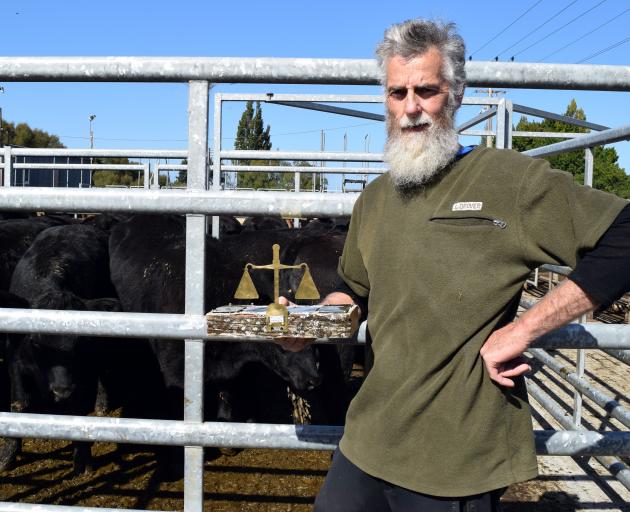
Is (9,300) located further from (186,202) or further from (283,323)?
(283,323)

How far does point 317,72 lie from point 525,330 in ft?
3.11

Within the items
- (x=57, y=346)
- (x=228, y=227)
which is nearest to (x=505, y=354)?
(x=57, y=346)

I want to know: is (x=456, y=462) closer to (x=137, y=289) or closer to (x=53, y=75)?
(x=53, y=75)

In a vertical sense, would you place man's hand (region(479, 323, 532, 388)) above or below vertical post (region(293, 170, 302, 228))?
below

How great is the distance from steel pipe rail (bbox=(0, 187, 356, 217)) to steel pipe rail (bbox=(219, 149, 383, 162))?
17.7 ft

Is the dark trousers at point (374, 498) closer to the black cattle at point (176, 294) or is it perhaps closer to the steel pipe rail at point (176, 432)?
the steel pipe rail at point (176, 432)

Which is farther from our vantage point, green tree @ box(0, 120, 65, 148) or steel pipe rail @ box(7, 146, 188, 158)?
green tree @ box(0, 120, 65, 148)

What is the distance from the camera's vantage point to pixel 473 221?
5.41ft

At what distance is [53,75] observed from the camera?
2033mm

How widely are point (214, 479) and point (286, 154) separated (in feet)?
16.0

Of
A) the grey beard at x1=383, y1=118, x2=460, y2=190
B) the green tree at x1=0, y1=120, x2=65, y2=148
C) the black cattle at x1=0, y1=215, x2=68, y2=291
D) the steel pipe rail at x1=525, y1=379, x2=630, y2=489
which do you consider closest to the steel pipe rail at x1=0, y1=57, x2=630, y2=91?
the grey beard at x1=383, y1=118, x2=460, y2=190

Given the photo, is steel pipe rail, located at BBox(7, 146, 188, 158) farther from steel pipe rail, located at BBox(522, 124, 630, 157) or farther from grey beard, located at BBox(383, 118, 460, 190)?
grey beard, located at BBox(383, 118, 460, 190)

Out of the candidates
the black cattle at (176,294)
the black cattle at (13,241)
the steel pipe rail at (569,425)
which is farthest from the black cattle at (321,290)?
the black cattle at (13,241)

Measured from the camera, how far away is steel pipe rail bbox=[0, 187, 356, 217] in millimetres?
1944
